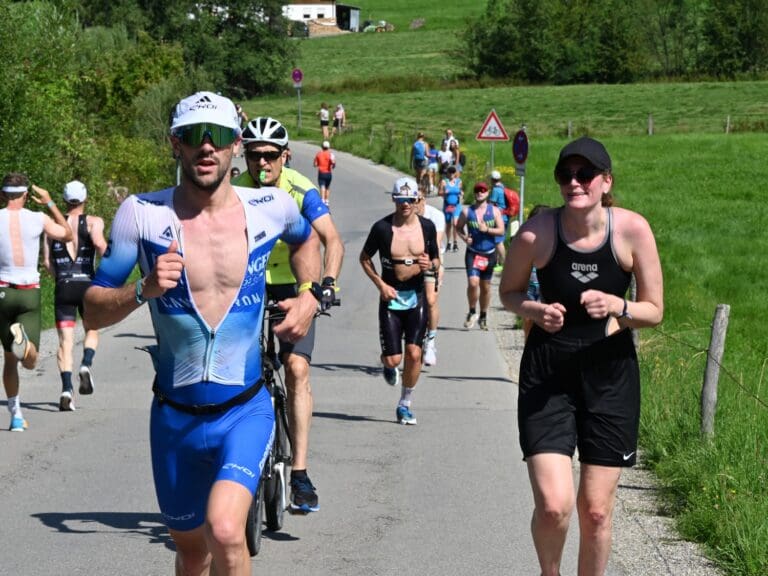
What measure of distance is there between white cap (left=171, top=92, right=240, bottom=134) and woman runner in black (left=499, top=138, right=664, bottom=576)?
141 cm

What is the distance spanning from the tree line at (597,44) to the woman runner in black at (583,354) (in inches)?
4128

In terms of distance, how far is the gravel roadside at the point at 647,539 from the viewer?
718 cm

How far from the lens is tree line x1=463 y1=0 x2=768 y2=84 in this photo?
359 feet

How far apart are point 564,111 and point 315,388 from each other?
233 ft

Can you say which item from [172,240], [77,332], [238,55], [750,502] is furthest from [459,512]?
[238,55]

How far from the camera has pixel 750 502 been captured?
752 cm

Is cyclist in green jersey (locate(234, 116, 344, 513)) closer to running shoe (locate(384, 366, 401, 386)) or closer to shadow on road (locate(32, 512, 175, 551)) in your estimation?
shadow on road (locate(32, 512, 175, 551))

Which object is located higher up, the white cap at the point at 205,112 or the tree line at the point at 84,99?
the white cap at the point at 205,112

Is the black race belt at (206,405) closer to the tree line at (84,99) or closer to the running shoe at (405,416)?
the running shoe at (405,416)

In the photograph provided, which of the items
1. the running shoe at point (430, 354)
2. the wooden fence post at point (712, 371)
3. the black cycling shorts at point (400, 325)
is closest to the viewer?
the wooden fence post at point (712, 371)

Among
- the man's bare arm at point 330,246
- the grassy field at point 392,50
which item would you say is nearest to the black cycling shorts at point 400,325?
the man's bare arm at point 330,246

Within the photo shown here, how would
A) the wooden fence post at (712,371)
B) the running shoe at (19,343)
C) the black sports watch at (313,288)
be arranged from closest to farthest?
the black sports watch at (313,288) → the wooden fence post at (712,371) → the running shoe at (19,343)

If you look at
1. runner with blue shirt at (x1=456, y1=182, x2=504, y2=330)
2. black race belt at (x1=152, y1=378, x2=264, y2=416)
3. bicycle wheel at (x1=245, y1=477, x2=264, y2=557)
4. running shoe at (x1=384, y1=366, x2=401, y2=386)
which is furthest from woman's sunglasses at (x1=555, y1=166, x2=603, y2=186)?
runner with blue shirt at (x1=456, y1=182, x2=504, y2=330)

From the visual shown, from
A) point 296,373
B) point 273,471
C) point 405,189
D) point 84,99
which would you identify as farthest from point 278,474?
point 84,99
